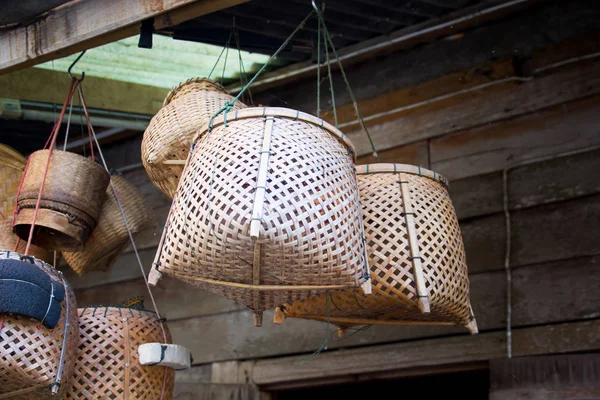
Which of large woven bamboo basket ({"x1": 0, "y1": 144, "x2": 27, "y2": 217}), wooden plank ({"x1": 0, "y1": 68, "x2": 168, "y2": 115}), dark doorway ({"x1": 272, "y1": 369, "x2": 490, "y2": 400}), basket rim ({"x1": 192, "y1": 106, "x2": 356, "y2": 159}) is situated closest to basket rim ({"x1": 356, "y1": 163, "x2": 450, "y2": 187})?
basket rim ({"x1": 192, "y1": 106, "x2": 356, "y2": 159})

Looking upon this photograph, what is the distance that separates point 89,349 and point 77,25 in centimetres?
91

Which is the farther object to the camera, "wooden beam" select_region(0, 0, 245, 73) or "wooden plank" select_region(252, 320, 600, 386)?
"wooden plank" select_region(252, 320, 600, 386)

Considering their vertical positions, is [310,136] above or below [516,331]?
above

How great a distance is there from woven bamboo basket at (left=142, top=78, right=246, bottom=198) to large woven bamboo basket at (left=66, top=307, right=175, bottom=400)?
0.38 m

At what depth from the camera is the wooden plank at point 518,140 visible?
270 cm

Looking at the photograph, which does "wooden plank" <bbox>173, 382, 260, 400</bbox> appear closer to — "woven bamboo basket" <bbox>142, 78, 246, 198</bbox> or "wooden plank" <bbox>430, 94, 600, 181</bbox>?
"woven bamboo basket" <bbox>142, 78, 246, 198</bbox>

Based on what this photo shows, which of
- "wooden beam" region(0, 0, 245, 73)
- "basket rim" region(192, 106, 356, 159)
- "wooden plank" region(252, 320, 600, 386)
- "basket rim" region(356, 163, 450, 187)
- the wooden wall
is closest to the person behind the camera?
"basket rim" region(192, 106, 356, 159)

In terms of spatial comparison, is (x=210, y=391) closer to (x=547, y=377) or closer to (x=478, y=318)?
(x=478, y=318)

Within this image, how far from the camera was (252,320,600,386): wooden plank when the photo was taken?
8.26 ft

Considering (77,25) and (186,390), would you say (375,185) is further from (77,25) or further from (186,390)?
(186,390)

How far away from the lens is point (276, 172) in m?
1.65

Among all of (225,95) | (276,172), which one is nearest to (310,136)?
(276,172)

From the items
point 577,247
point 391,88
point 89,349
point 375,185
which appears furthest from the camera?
point 391,88

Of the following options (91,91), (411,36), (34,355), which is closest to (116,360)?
(34,355)
